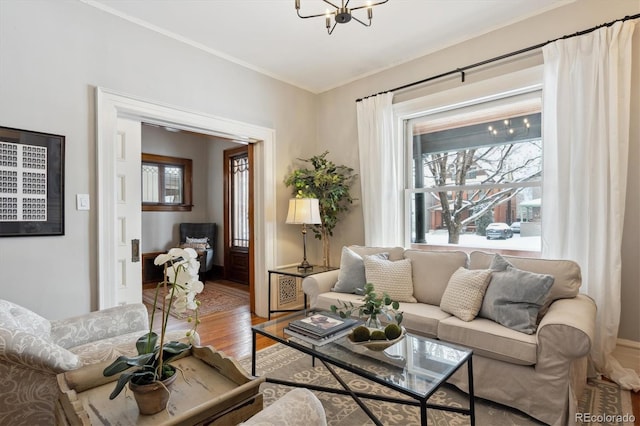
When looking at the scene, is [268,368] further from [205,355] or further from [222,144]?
[222,144]

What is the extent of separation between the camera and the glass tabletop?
1.46 m

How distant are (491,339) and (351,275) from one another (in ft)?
4.23

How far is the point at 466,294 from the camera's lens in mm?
2332

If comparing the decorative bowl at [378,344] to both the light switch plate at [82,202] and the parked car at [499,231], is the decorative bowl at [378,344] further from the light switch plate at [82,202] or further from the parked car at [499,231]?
the light switch plate at [82,202]

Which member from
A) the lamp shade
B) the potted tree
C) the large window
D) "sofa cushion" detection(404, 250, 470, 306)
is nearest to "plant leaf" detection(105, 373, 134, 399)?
"sofa cushion" detection(404, 250, 470, 306)

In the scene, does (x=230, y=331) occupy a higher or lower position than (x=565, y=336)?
lower

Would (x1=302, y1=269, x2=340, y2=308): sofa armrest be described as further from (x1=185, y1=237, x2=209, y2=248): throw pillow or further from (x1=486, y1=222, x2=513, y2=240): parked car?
(x1=185, y1=237, x2=209, y2=248): throw pillow

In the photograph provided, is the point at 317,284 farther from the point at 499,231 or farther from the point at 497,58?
the point at 497,58

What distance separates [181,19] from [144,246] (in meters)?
4.01

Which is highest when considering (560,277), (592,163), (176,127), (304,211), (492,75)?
(492,75)

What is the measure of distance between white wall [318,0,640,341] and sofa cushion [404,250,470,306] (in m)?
1.11

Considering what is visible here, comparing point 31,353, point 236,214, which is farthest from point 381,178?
point 236,214

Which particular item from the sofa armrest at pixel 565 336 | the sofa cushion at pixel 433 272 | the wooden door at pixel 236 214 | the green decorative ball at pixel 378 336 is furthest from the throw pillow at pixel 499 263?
the wooden door at pixel 236 214

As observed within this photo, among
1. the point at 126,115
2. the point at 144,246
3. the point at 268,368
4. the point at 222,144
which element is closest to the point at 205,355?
the point at 268,368
